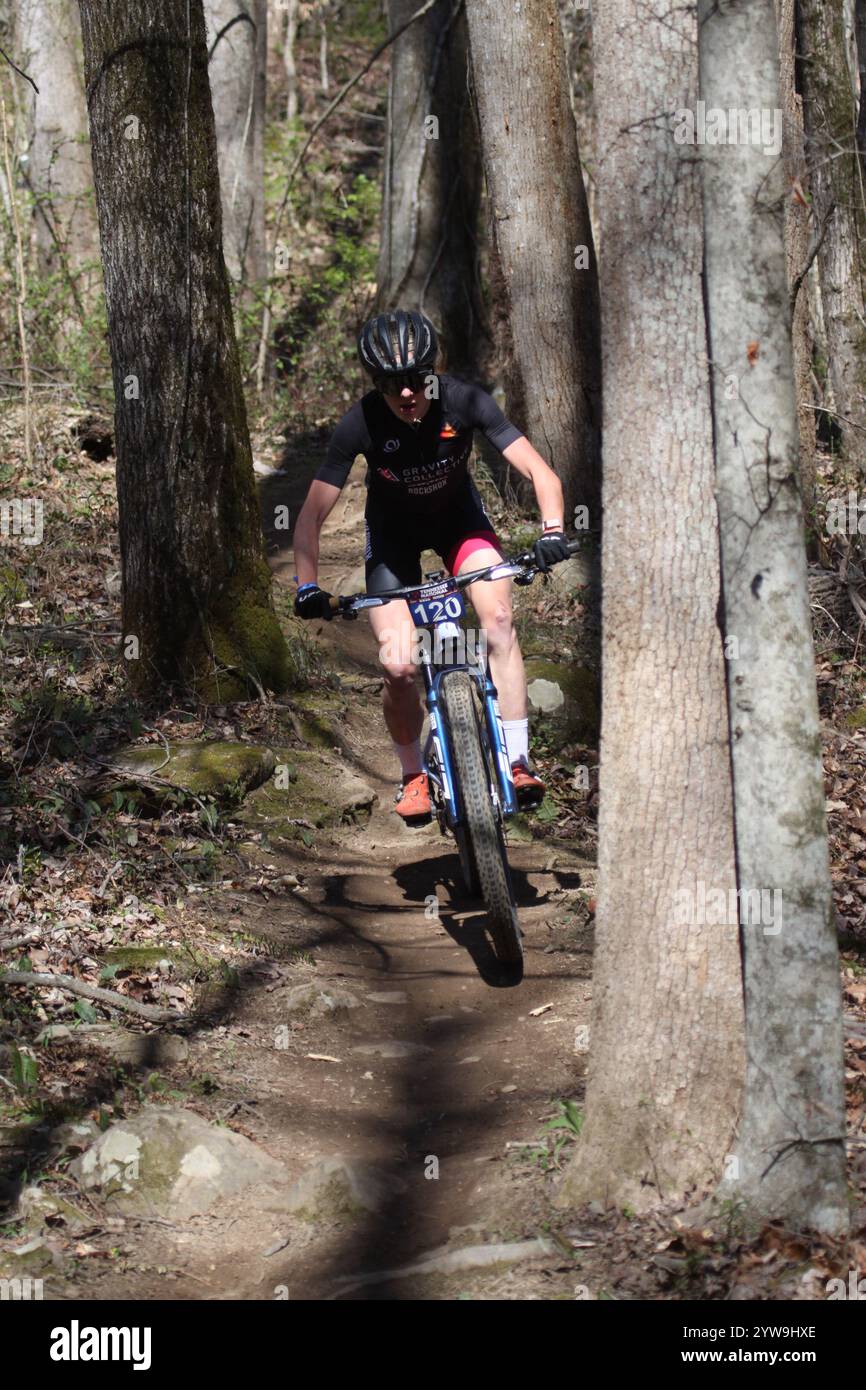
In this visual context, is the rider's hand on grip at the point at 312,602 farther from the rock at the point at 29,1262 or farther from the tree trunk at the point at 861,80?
the tree trunk at the point at 861,80

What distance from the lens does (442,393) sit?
6.10 metres

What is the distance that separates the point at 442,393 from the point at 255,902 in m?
2.56

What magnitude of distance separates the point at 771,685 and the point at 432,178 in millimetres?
12127

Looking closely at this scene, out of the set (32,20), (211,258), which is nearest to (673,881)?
(211,258)

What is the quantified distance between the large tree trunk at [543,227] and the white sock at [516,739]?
4.89m

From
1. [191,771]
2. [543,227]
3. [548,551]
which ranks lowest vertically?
[191,771]

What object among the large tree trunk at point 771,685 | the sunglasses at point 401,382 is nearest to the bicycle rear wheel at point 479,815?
the sunglasses at point 401,382

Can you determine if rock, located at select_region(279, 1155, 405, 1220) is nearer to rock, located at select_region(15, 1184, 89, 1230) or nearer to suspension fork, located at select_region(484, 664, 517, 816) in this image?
rock, located at select_region(15, 1184, 89, 1230)

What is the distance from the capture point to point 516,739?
20.2ft

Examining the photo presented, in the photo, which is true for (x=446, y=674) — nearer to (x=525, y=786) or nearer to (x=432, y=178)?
(x=525, y=786)

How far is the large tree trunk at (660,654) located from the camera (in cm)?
368

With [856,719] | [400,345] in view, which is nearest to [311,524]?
[400,345]

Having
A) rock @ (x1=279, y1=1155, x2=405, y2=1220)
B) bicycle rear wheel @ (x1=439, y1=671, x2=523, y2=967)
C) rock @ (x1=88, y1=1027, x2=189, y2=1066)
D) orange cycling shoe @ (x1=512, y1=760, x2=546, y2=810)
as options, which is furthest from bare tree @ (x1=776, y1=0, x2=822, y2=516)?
rock @ (x1=279, y1=1155, x2=405, y2=1220)
